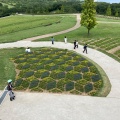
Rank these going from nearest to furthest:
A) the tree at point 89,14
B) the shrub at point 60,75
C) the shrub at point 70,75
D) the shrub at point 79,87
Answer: the shrub at point 79,87, the shrub at point 70,75, the shrub at point 60,75, the tree at point 89,14

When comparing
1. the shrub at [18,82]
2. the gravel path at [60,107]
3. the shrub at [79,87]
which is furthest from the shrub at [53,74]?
the gravel path at [60,107]

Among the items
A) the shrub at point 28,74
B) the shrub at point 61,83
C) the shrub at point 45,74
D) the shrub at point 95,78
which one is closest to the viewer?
the shrub at point 61,83

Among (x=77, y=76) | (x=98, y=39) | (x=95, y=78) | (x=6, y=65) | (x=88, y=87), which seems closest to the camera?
(x=88, y=87)

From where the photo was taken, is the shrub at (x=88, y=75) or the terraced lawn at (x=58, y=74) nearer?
the terraced lawn at (x=58, y=74)

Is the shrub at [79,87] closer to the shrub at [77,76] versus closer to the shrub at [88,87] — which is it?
the shrub at [88,87]

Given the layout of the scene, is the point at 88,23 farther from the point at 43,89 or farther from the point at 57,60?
the point at 43,89

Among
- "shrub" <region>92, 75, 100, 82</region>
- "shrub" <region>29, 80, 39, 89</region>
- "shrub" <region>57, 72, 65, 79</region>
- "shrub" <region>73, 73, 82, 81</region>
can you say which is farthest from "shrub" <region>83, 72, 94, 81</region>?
"shrub" <region>29, 80, 39, 89</region>

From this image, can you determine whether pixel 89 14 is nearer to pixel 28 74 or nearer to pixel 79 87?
pixel 28 74

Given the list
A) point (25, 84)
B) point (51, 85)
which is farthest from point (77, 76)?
point (25, 84)

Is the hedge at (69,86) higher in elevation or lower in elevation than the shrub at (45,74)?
lower

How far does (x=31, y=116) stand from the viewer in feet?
56.2

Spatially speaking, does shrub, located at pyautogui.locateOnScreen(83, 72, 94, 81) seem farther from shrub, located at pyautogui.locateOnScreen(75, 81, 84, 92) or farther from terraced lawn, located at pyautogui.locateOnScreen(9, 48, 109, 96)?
shrub, located at pyautogui.locateOnScreen(75, 81, 84, 92)

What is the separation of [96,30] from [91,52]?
792 inches

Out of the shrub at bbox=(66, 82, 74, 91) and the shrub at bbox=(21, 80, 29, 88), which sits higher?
the shrub at bbox=(66, 82, 74, 91)
